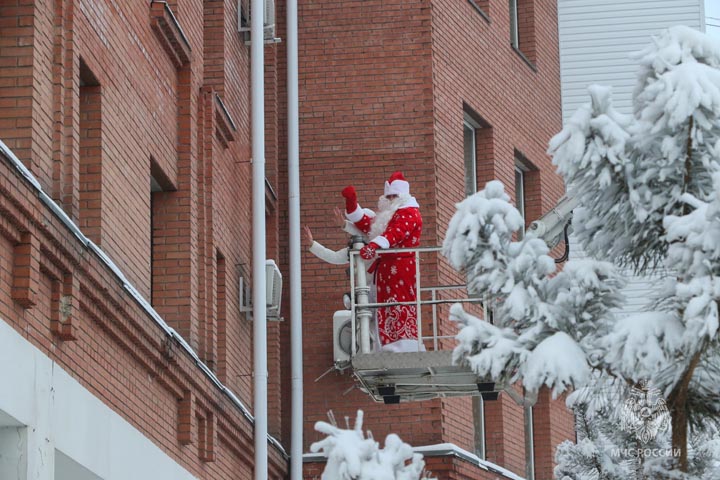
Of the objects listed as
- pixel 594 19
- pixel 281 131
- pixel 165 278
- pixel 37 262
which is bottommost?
pixel 37 262

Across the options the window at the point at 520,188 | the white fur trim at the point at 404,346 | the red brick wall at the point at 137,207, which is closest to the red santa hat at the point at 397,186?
the white fur trim at the point at 404,346

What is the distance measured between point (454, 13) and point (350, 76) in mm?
1780

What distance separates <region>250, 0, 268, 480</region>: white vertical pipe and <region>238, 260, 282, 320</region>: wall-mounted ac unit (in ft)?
1.93

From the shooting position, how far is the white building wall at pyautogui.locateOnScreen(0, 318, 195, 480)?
1069cm

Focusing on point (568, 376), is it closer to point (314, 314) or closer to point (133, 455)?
point (133, 455)

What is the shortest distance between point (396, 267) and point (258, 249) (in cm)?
137

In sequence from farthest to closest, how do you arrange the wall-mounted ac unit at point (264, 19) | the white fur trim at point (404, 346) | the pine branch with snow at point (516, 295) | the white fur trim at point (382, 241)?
the wall-mounted ac unit at point (264, 19)
the white fur trim at point (404, 346)
the white fur trim at point (382, 241)
the pine branch with snow at point (516, 295)

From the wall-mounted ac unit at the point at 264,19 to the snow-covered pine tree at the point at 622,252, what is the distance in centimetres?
1219

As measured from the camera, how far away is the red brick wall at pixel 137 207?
11516 mm

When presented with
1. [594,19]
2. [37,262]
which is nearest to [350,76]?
[594,19]

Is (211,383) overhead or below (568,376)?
overhead

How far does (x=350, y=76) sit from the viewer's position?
71.4ft

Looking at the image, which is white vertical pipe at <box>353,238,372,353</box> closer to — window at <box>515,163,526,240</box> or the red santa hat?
the red santa hat

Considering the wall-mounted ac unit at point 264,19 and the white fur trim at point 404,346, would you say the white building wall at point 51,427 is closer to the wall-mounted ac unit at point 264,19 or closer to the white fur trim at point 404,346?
the white fur trim at point 404,346
